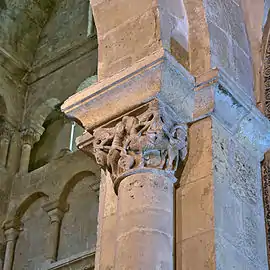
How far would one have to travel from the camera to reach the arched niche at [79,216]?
10555 millimetres

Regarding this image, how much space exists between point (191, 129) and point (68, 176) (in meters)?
7.50

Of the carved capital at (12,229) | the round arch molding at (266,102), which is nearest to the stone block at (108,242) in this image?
the round arch molding at (266,102)

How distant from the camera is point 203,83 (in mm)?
4113

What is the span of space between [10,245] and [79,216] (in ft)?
3.73

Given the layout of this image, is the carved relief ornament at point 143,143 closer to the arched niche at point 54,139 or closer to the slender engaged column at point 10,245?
the slender engaged column at point 10,245

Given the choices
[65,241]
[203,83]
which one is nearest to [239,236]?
[203,83]

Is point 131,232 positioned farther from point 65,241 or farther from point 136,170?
point 65,241

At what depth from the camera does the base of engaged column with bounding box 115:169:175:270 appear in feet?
11.6

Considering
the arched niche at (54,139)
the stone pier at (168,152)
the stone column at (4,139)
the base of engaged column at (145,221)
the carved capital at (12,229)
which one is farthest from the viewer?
the stone column at (4,139)

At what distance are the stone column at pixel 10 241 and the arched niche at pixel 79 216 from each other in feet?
2.67

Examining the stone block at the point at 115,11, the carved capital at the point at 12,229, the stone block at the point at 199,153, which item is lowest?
the stone block at the point at 199,153

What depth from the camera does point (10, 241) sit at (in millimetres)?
11375

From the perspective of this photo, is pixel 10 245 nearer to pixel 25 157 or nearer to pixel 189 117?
pixel 25 157

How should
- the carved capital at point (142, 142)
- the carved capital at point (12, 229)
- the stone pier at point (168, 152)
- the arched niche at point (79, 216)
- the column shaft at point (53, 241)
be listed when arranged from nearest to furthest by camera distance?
the stone pier at point (168, 152) < the carved capital at point (142, 142) < the arched niche at point (79, 216) < the column shaft at point (53, 241) < the carved capital at point (12, 229)
